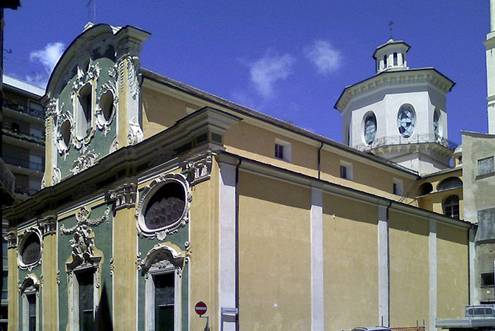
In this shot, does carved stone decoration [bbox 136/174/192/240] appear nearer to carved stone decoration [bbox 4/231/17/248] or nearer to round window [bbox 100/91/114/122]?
round window [bbox 100/91/114/122]

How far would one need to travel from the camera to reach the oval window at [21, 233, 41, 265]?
33.1 metres

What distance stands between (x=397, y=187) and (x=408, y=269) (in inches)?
331

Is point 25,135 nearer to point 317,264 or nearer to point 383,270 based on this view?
point 383,270

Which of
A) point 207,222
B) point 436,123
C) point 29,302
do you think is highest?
point 436,123

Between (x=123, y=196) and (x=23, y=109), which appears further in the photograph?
(x=23, y=109)

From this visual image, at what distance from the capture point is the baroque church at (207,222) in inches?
870

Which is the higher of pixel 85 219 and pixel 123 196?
pixel 123 196

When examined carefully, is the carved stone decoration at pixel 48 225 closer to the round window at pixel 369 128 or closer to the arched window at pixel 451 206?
the arched window at pixel 451 206

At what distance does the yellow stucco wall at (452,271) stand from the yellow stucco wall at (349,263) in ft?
16.8

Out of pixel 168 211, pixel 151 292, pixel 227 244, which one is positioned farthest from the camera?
pixel 151 292

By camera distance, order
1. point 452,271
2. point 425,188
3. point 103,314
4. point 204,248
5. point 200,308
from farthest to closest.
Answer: point 425,188 → point 452,271 → point 103,314 → point 204,248 → point 200,308

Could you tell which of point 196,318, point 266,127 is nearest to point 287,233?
point 196,318

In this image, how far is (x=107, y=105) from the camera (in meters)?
29.0

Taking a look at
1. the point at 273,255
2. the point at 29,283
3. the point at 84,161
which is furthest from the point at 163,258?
the point at 29,283
